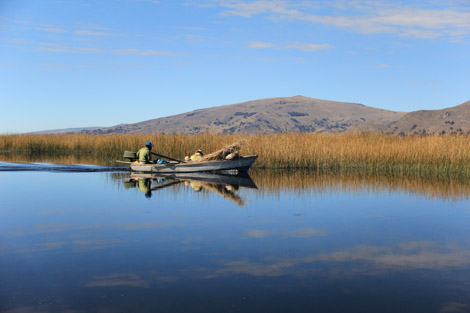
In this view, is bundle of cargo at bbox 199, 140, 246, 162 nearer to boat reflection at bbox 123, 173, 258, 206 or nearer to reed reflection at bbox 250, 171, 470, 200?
boat reflection at bbox 123, 173, 258, 206

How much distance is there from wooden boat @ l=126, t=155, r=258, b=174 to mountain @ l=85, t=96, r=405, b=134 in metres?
116

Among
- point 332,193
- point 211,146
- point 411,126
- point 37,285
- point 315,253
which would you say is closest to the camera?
point 37,285

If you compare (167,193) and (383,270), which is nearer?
(383,270)

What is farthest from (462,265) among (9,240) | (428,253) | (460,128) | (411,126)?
(411,126)

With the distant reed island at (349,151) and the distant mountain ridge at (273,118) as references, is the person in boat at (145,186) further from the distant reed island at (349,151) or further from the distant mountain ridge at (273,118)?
the distant mountain ridge at (273,118)

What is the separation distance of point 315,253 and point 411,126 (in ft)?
298

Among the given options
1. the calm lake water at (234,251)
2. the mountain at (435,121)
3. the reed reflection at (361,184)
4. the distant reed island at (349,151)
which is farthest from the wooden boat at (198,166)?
the mountain at (435,121)

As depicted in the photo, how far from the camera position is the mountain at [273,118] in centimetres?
14388

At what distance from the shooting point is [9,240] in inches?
339

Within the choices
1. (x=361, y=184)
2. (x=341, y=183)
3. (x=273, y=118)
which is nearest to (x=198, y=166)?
(x=341, y=183)

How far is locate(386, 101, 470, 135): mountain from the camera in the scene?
281 ft

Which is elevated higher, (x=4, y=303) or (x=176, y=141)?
(x=176, y=141)

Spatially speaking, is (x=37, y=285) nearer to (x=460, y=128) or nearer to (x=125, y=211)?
(x=125, y=211)

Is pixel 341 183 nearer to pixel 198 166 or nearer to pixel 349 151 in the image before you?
pixel 198 166
